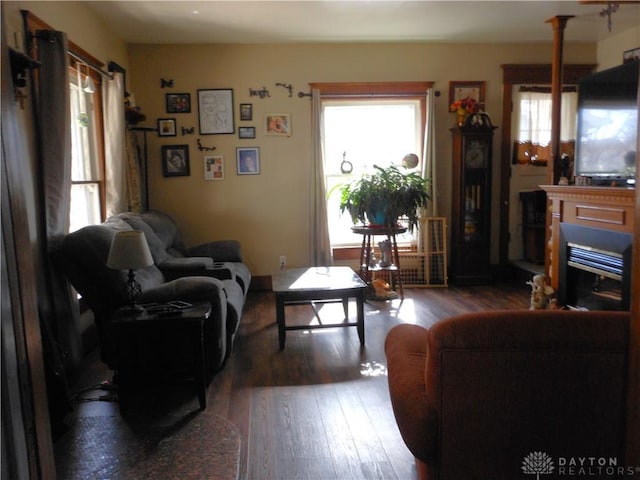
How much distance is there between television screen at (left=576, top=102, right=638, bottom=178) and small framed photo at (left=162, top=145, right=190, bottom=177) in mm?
3854

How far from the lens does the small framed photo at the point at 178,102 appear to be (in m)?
5.25

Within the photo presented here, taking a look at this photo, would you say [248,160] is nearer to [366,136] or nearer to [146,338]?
[366,136]

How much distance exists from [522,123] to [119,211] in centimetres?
444

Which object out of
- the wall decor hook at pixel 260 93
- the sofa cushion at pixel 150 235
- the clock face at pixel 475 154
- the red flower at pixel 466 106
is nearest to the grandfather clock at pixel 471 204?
the clock face at pixel 475 154

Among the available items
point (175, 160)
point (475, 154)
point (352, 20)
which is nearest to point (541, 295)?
point (475, 154)

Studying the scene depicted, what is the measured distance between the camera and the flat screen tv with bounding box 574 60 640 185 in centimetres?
363

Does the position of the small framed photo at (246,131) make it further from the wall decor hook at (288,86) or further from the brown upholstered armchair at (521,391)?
the brown upholstered armchair at (521,391)

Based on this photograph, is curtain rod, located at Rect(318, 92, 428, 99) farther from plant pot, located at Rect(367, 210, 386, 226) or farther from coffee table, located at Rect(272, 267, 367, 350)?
coffee table, located at Rect(272, 267, 367, 350)

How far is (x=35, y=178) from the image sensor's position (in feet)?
9.41

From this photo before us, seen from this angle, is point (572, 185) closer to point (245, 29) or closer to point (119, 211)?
point (245, 29)

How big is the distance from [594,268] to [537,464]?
301 cm

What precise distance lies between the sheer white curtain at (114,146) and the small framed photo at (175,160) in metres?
1.02

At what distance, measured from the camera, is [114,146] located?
4176 mm

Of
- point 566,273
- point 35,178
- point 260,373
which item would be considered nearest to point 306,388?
point 260,373
